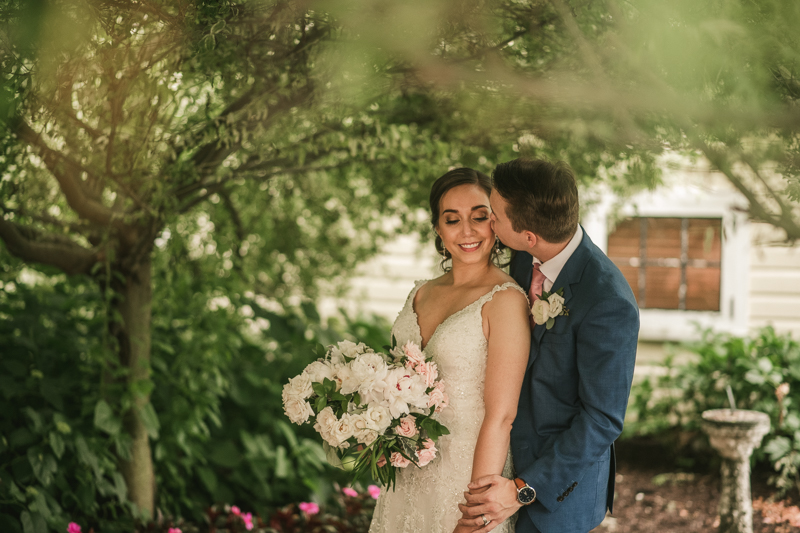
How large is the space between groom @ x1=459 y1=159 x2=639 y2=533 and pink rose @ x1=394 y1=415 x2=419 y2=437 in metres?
0.26

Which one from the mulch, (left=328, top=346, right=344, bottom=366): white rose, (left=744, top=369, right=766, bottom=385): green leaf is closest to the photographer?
(left=328, top=346, right=344, bottom=366): white rose

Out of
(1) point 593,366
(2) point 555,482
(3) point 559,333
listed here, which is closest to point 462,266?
(3) point 559,333

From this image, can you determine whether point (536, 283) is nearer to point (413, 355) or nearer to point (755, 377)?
point (413, 355)

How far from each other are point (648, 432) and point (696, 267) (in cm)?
201

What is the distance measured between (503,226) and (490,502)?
0.88 meters

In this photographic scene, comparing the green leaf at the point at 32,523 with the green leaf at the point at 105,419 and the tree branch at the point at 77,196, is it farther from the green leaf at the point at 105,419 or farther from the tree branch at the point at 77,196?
the tree branch at the point at 77,196

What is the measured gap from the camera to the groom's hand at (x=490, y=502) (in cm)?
194

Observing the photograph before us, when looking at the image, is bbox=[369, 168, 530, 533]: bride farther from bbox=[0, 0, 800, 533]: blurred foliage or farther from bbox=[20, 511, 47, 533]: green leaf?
bbox=[20, 511, 47, 533]: green leaf

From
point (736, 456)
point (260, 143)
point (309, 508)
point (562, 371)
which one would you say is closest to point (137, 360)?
point (309, 508)

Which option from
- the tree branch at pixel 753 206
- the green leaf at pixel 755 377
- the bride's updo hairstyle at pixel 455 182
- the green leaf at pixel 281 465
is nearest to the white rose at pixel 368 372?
the bride's updo hairstyle at pixel 455 182

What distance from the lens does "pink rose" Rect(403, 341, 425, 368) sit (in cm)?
206

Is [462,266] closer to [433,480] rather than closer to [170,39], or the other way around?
[433,480]

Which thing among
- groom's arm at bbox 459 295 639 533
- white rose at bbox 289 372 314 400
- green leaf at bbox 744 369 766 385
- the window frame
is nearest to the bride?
groom's arm at bbox 459 295 639 533

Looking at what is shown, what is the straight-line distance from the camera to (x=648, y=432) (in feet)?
17.4
